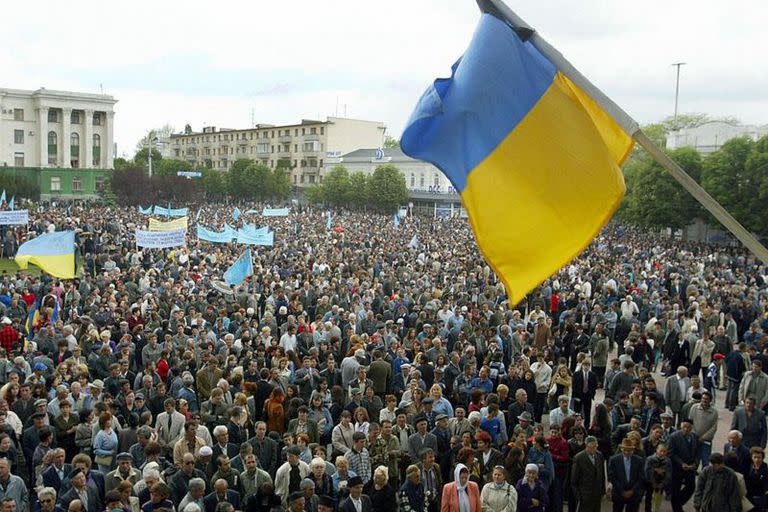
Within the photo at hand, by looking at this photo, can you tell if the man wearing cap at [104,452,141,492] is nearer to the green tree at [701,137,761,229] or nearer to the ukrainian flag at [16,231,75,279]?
the ukrainian flag at [16,231,75,279]

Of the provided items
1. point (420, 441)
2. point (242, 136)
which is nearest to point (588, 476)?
point (420, 441)

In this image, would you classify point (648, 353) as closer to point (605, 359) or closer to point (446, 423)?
point (605, 359)

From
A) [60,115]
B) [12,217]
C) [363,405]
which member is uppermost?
[60,115]

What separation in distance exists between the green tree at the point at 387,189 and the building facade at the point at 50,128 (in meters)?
40.6

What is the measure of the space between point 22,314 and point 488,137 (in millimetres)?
14116

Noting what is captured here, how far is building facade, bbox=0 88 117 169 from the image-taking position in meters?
94.3

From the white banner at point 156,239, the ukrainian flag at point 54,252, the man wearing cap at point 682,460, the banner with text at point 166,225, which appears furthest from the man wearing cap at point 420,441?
the banner with text at point 166,225

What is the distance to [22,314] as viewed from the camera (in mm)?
16156

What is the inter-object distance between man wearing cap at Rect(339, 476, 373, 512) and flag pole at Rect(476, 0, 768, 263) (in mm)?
4404

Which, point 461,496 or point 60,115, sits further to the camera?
point 60,115

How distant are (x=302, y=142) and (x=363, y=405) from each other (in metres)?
108

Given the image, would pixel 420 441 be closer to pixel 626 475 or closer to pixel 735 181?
pixel 626 475

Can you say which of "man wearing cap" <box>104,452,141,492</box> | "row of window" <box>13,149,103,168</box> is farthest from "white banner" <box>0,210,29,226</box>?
"row of window" <box>13,149,103,168</box>

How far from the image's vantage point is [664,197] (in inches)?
1897
